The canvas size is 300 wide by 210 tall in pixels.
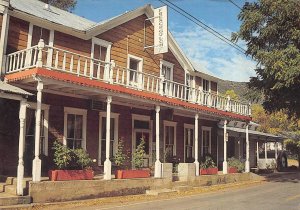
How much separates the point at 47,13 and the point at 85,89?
5.80m

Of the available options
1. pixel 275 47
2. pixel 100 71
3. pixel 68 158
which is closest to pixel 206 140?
pixel 275 47

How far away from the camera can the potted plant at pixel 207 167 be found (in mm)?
22992

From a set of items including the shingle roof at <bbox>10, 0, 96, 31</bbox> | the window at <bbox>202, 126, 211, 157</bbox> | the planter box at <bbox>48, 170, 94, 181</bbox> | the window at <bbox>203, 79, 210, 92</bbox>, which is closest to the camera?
the planter box at <bbox>48, 170, 94, 181</bbox>

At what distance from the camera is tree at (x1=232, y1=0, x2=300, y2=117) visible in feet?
69.9

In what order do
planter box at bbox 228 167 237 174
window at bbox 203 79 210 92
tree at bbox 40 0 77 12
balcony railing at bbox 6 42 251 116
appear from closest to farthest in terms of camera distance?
balcony railing at bbox 6 42 251 116 → planter box at bbox 228 167 237 174 → window at bbox 203 79 210 92 → tree at bbox 40 0 77 12

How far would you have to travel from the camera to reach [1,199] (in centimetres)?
1212

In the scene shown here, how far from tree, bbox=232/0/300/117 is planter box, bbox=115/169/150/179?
8691 mm

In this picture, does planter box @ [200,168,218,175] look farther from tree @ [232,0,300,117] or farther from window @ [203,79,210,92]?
window @ [203,79,210,92]

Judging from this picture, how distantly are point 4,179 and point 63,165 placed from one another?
2284 millimetres

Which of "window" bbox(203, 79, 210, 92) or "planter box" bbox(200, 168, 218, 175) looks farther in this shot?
"window" bbox(203, 79, 210, 92)

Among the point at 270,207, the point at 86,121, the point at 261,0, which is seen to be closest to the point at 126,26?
the point at 86,121

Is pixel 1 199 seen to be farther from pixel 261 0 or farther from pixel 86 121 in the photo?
pixel 261 0

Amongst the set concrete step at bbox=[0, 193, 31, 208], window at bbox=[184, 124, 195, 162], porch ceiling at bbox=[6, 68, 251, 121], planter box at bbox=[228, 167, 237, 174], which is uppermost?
porch ceiling at bbox=[6, 68, 251, 121]

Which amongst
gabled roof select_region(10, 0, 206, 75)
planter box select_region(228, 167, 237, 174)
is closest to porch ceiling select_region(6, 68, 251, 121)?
gabled roof select_region(10, 0, 206, 75)
